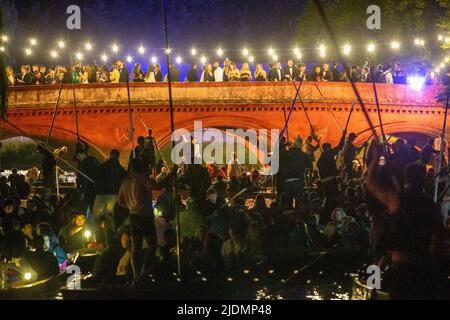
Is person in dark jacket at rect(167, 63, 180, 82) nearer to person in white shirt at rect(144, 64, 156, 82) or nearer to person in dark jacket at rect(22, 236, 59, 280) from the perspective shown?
person in white shirt at rect(144, 64, 156, 82)

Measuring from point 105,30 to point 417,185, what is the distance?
179 ft

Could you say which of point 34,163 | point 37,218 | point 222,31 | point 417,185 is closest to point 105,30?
point 222,31

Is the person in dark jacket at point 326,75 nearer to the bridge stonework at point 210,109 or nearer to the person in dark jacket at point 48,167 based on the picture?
the bridge stonework at point 210,109

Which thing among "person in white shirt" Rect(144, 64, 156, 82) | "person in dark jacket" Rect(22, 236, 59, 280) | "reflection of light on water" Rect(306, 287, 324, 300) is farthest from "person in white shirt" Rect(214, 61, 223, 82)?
"person in dark jacket" Rect(22, 236, 59, 280)

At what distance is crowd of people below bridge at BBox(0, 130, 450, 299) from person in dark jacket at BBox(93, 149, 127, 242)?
0.06 ft

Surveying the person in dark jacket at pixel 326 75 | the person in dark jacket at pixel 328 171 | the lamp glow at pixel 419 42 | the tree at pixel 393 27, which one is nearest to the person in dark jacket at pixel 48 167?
the person in dark jacket at pixel 328 171

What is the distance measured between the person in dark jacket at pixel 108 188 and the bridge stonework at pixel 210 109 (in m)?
14.6

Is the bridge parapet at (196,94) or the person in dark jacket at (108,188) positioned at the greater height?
the bridge parapet at (196,94)

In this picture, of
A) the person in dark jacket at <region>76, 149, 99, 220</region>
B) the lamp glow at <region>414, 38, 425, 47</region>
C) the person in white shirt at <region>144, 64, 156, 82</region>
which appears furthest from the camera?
the lamp glow at <region>414, 38, 425, 47</region>

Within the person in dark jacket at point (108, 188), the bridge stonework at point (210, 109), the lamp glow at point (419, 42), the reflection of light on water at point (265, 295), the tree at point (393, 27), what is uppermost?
the tree at point (393, 27)

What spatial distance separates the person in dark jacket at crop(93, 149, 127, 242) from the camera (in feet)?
39.7

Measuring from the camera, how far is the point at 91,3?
59.5m

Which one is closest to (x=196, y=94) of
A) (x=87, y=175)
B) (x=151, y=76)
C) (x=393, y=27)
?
(x=151, y=76)

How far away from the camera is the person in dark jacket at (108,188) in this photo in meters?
12.1
